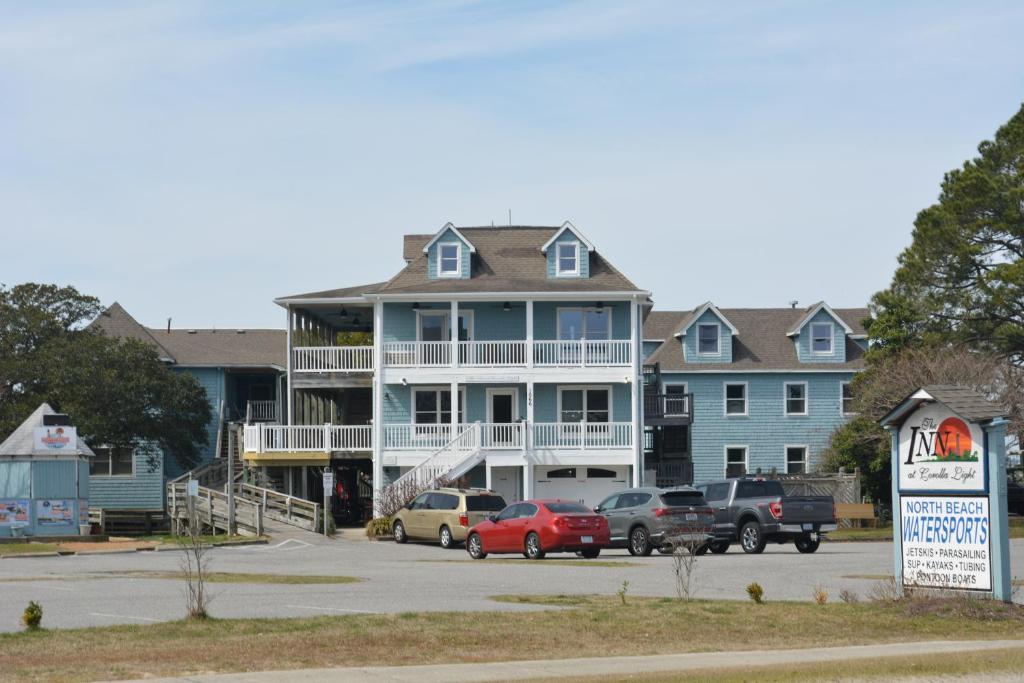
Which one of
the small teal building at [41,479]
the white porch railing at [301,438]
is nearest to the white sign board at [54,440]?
the small teal building at [41,479]

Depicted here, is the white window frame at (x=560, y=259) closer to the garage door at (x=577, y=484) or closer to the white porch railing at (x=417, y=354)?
the white porch railing at (x=417, y=354)

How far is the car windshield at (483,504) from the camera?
36938 mm

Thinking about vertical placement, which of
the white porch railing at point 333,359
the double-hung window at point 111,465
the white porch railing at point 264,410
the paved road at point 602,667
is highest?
the white porch railing at point 333,359

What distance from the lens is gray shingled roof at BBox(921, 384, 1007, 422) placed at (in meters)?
18.3

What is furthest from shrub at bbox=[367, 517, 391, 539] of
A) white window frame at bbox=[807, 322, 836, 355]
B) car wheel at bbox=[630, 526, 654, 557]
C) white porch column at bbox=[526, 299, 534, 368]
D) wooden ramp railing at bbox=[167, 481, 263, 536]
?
white window frame at bbox=[807, 322, 836, 355]

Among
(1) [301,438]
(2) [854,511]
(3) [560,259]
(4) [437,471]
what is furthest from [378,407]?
(2) [854,511]

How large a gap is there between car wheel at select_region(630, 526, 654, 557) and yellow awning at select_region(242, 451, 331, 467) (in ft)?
55.5

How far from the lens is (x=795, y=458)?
62.0 meters

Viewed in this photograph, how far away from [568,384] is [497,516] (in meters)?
16.9

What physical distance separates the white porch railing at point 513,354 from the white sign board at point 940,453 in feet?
97.1

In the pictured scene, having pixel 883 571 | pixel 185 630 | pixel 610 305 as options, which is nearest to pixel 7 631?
pixel 185 630

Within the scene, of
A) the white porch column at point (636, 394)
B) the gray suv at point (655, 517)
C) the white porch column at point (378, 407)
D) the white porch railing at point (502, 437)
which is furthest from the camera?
the white porch column at point (636, 394)

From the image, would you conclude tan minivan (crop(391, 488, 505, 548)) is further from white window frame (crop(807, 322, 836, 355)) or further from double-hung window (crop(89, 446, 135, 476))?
white window frame (crop(807, 322, 836, 355))

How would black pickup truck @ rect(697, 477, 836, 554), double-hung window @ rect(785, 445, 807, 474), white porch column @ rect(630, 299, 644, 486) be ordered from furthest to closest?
double-hung window @ rect(785, 445, 807, 474)
white porch column @ rect(630, 299, 644, 486)
black pickup truck @ rect(697, 477, 836, 554)
